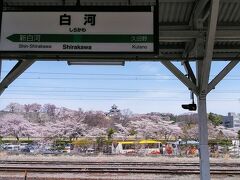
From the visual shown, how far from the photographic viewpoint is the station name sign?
19.0ft

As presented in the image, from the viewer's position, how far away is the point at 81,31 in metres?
5.80

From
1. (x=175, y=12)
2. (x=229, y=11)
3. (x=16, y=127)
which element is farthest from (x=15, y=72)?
(x=16, y=127)

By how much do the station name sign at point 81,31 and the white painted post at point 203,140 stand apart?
8.02ft

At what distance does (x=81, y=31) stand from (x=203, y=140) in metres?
3.44

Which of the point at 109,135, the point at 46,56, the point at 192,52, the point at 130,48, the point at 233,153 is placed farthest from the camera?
the point at 109,135

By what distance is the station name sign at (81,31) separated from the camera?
5785mm

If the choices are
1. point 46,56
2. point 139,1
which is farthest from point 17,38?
point 139,1

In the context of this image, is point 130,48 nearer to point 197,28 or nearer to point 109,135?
point 197,28

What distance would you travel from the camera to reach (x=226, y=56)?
331 inches

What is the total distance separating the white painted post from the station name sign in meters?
2.44

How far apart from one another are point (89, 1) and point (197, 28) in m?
2.05

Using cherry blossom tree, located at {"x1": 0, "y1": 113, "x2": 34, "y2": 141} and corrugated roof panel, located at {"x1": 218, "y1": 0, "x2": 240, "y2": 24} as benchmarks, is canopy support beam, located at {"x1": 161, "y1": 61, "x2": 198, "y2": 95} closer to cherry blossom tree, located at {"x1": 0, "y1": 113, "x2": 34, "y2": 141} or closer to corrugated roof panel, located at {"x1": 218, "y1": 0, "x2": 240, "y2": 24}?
corrugated roof panel, located at {"x1": 218, "y1": 0, "x2": 240, "y2": 24}

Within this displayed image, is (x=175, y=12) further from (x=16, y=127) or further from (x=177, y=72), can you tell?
(x=16, y=127)

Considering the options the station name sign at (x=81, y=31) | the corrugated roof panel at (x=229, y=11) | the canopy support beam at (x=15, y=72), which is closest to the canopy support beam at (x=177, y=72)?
the corrugated roof panel at (x=229, y=11)
